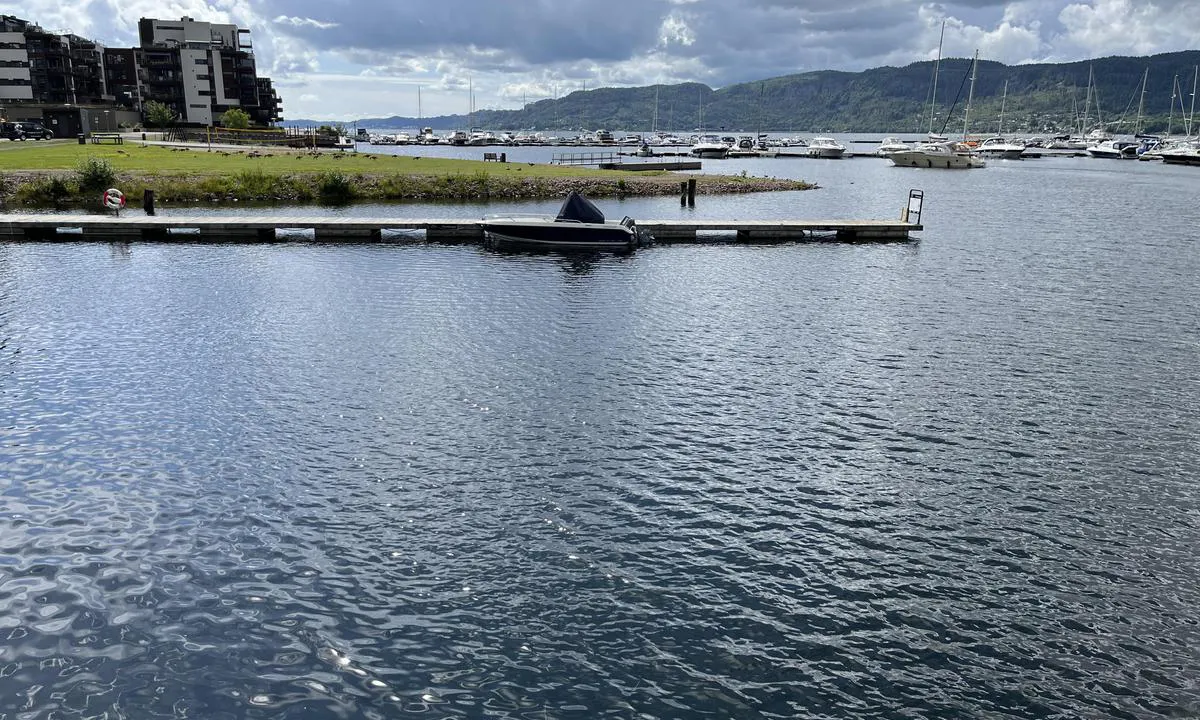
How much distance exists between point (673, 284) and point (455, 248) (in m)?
17.7

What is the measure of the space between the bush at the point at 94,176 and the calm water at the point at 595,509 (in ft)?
151

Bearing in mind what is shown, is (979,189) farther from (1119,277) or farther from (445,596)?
(445,596)

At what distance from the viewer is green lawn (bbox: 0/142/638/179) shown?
85688 millimetres

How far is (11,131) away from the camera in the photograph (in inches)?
5044

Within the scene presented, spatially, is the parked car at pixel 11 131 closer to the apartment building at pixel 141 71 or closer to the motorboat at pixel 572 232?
the apartment building at pixel 141 71

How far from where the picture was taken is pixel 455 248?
5344cm

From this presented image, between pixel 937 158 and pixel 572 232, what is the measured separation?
128 meters

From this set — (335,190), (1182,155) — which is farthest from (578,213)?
(1182,155)

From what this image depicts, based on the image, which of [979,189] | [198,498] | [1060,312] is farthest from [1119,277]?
[979,189]

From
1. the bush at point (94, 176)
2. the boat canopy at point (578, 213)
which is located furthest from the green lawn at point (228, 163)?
the boat canopy at point (578, 213)

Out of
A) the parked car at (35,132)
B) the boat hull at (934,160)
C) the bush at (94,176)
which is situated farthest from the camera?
the boat hull at (934,160)

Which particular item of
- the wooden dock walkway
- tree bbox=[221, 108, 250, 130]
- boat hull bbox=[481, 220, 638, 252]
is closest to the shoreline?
the wooden dock walkway

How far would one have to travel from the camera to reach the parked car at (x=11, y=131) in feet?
407

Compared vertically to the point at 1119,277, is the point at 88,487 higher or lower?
lower
